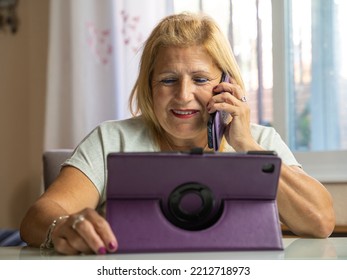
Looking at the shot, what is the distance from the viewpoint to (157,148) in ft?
5.47

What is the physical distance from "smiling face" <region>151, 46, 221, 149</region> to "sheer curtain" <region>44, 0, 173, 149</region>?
133 cm

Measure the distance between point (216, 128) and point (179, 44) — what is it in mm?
226

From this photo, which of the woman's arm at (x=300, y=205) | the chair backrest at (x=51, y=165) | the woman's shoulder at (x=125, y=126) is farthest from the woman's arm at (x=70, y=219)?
the chair backrest at (x=51, y=165)

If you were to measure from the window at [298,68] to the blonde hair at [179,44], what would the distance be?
46.0 inches

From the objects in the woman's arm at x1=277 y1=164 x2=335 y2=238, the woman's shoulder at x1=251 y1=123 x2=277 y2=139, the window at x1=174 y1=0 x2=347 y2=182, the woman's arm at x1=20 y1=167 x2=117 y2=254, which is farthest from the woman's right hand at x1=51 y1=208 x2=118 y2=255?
the window at x1=174 y1=0 x2=347 y2=182

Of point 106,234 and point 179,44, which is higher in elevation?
point 179,44

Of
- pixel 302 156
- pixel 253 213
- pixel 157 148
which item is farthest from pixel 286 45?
pixel 253 213

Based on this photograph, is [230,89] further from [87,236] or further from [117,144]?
[87,236]

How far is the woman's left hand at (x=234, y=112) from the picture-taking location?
150 centimetres

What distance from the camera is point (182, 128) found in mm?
1533

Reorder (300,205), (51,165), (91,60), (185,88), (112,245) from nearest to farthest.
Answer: (112,245)
(300,205)
(185,88)
(51,165)
(91,60)

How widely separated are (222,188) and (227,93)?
0.65 m

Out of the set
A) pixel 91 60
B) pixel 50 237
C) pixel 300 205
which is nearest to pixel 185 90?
pixel 300 205

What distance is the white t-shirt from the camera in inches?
62.4
